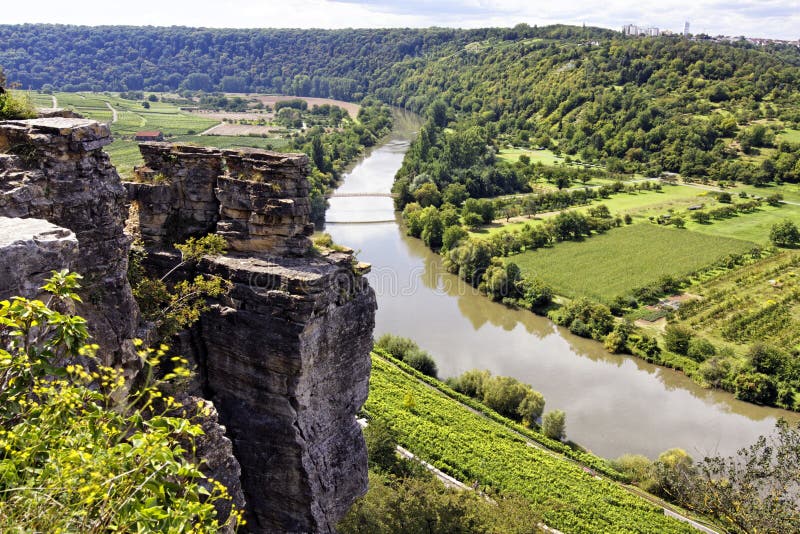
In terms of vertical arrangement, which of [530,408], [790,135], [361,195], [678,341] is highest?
[790,135]

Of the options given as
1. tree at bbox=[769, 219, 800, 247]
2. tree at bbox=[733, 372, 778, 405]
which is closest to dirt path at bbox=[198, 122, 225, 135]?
tree at bbox=[769, 219, 800, 247]

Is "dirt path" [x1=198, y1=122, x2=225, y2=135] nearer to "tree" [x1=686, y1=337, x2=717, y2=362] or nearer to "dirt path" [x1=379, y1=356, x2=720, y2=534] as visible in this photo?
"tree" [x1=686, y1=337, x2=717, y2=362]

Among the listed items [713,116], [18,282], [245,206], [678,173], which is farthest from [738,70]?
[18,282]

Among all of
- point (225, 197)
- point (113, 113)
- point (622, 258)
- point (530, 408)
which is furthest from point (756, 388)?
point (113, 113)

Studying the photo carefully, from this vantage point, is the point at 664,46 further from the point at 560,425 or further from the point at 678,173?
the point at 560,425

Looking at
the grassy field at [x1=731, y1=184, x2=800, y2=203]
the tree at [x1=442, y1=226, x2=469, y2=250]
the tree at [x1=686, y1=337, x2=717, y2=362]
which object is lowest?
the tree at [x1=686, y1=337, x2=717, y2=362]

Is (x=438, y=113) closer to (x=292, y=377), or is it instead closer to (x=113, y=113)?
(x=113, y=113)
